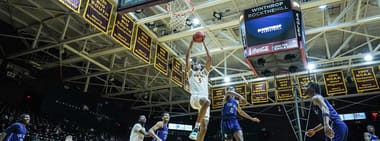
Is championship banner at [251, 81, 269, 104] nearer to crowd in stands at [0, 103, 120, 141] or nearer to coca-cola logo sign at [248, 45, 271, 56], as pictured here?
coca-cola logo sign at [248, 45, 271, 56]

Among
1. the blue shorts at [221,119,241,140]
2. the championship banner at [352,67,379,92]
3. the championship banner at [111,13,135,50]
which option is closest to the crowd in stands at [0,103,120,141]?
the championship banner at [111,13,135,50]

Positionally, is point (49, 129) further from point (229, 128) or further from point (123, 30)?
point (229, 128)

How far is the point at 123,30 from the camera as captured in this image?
1023 cm

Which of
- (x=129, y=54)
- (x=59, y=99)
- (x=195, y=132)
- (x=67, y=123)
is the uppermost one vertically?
(x=129, y=54)

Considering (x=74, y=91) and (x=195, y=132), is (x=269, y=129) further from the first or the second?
(x=195, y=132)

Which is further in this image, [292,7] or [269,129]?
[269,129]

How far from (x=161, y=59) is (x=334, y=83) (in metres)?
7.39

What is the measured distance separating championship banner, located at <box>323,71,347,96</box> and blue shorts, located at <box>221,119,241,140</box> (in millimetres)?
8632

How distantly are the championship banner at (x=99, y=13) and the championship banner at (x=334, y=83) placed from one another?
9.37 m

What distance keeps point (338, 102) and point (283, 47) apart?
39.4ft

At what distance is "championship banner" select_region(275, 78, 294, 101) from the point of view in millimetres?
13586

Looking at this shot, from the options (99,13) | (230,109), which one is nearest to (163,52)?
(99,13)

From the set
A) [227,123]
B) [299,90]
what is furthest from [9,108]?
[299,90]

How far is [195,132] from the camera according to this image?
4.71 metres
